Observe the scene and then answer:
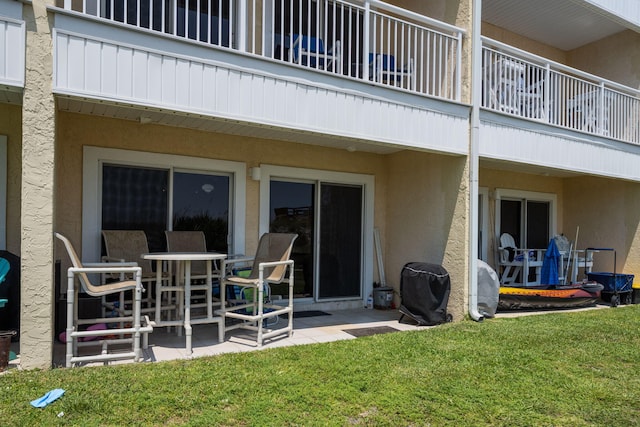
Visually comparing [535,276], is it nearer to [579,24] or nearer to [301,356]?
[579,24]

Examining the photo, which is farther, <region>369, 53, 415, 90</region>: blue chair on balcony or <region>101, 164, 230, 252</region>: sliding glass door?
<region>369, 53, 415, 90</region>: blue chair on balcony

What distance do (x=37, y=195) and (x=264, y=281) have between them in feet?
7.70

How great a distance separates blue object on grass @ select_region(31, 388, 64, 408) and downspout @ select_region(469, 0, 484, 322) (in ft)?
16.1

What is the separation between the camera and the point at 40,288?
3742 millimetres

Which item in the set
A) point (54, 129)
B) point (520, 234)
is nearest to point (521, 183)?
point (520, 234)

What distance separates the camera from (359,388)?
361cm

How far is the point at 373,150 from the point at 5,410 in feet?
19.2

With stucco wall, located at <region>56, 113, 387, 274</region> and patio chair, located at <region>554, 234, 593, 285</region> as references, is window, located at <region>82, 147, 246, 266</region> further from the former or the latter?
patio chair, located at <region>554, 234, 593, 285</region>

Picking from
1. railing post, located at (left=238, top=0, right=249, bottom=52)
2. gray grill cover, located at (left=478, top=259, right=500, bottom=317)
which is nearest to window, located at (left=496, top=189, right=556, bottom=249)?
gray grill cover, located at (left=478, top=259, right=500, bottom=317)

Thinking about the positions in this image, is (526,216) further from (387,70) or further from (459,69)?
(387,70)

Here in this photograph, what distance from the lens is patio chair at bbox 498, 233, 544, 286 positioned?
8992 mm

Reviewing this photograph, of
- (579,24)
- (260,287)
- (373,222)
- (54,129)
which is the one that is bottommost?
(260,287)

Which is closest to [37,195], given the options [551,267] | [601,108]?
[551,267]

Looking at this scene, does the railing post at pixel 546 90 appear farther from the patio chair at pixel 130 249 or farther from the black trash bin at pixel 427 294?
the patio chair at pixel 130 249
